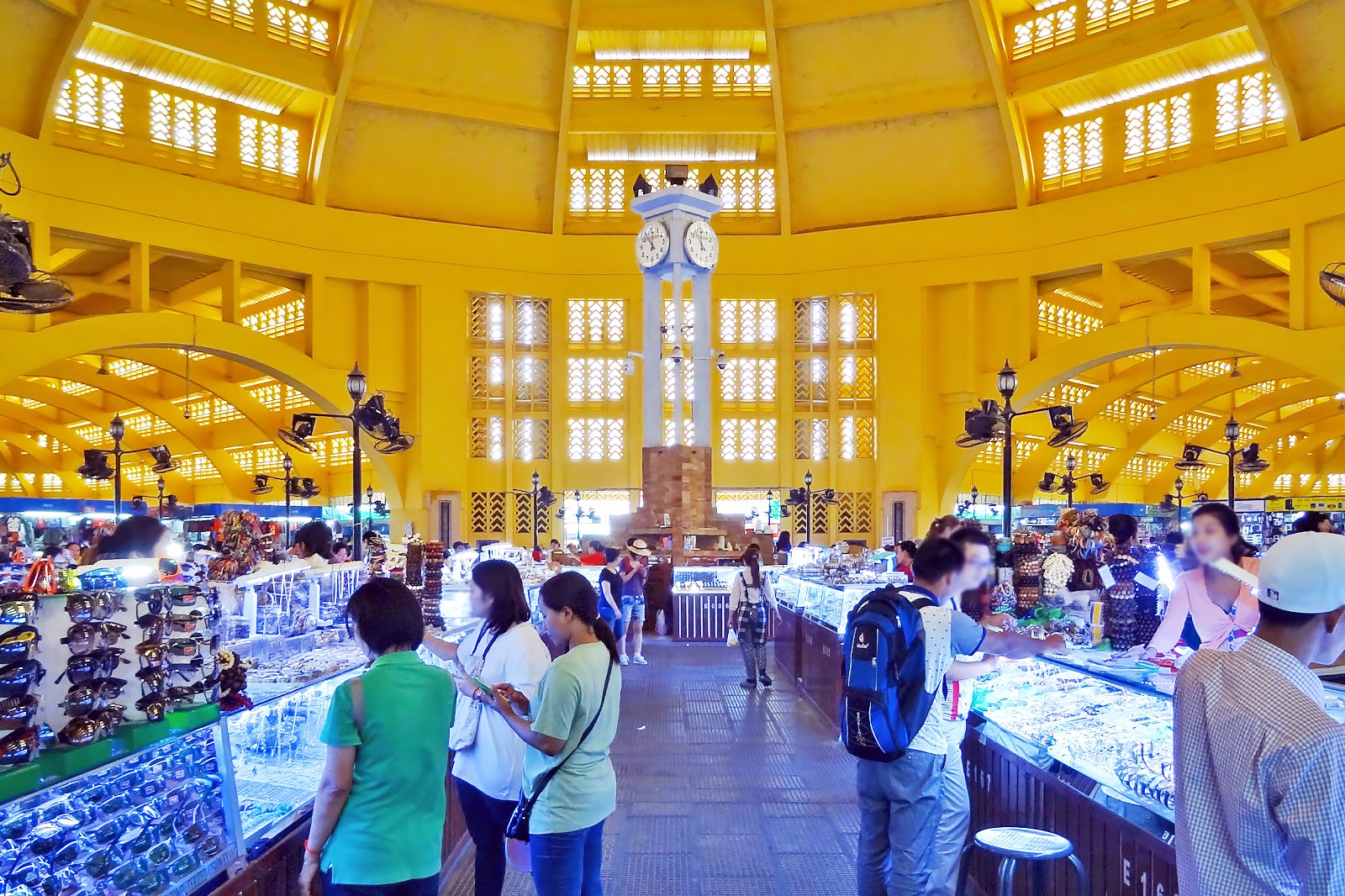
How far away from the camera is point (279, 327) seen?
91.2 ft

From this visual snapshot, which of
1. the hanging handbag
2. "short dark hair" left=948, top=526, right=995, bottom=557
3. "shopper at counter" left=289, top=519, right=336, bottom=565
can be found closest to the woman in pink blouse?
"short dark hair" left=948, top=526, right=995, bottom=557

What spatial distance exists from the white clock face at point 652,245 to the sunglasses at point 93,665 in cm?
1947

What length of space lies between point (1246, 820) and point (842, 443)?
2429 centimetres

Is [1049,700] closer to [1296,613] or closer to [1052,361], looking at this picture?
[1296,613]

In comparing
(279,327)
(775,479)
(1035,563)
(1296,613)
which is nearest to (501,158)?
(279,327)

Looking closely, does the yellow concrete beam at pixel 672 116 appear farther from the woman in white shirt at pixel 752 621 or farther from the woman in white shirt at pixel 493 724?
the woman in white shirt at pixel 493 724

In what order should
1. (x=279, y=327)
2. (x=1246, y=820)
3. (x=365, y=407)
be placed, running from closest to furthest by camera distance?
(x=1246, y=820)
(x=365, y=407)
(x=279, y=327)

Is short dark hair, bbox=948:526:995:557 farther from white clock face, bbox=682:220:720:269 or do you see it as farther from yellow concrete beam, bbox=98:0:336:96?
yellow concrete beam, bbox=98:0:336:96

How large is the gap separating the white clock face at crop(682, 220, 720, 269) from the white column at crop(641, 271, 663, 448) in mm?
1042

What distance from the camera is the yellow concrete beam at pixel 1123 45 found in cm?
1914

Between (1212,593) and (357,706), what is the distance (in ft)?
11.4

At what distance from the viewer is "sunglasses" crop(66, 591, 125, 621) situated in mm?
3088

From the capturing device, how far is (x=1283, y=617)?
6.45ft

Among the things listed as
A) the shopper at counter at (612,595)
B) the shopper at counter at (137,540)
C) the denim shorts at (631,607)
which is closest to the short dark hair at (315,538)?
the shopper at counter at (137,540)
